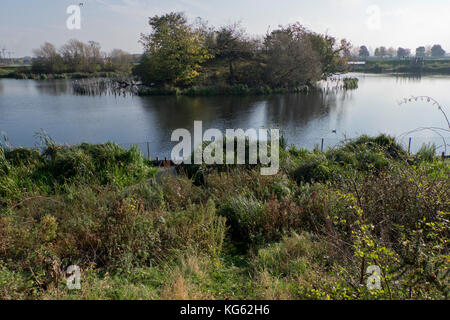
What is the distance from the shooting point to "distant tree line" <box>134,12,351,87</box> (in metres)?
38.6

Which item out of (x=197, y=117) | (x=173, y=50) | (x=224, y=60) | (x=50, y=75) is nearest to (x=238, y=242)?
(x=197, y=117)

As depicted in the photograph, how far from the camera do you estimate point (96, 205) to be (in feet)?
20.0

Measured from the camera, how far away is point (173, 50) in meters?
38.2

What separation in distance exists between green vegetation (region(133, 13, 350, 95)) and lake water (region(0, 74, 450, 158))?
5590 millimetres

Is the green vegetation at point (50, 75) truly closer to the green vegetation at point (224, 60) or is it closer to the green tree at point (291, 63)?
the green vegetation at point (224, 60)

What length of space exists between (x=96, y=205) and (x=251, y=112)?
71.8ft

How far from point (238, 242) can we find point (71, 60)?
238ft

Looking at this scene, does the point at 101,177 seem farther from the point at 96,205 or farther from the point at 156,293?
the point at 156,293

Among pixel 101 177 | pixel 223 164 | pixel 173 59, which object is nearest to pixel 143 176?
pixel 101 177

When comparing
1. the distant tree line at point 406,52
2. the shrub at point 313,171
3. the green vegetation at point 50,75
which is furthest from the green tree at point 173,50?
the distant tree line at point 406,52

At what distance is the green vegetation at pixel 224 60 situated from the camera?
126 ft

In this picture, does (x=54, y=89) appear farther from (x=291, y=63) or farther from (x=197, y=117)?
(x=291, y=63)

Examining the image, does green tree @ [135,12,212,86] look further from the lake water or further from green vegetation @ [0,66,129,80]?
green vegetation @ [0,66,129,80]

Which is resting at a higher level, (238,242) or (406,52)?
(406,52)
